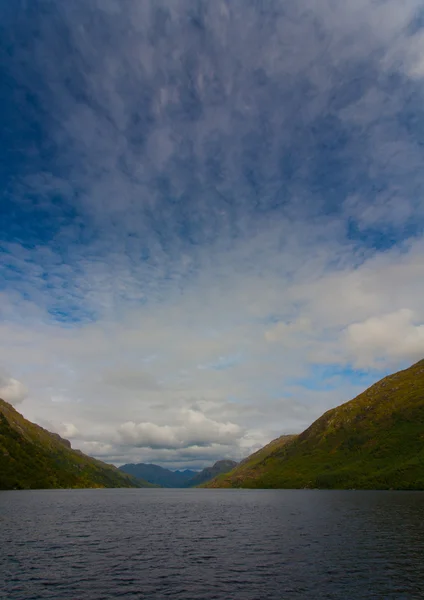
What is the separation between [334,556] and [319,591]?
74.5 ft

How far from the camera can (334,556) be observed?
64.7 meters

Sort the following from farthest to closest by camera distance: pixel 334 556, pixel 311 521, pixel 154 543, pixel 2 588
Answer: pixel 311 521, pixel 154 543, pixel 334 556, pixel 2 588

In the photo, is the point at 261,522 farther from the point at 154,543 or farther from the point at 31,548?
the point at 31,548

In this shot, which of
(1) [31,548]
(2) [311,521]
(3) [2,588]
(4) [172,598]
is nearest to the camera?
(4) [172,598]

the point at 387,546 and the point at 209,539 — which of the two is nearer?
the point at 387,546

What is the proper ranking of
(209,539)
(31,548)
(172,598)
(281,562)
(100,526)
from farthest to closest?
(100,526) < (209,539) < (31,548) < (281,562) < (172,598)

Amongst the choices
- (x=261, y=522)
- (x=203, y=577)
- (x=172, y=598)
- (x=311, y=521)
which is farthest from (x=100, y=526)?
(x=172, y=598)

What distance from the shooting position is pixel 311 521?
11850cm

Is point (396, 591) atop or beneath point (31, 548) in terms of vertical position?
beneath

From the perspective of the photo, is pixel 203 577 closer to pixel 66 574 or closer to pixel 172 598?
pixel 172 598

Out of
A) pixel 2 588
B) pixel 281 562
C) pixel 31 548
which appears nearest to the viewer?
pixel 2 588

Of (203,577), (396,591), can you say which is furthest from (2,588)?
(396,591)

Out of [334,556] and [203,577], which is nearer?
[203,577]

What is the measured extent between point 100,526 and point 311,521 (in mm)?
61526
